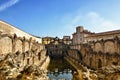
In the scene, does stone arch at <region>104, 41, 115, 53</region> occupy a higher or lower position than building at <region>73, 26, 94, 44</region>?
lower

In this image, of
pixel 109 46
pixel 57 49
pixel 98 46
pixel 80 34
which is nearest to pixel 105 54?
pixel 109 46

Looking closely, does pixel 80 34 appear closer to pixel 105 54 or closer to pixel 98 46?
pixel 98 46

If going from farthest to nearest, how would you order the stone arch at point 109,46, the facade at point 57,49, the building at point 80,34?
the building at point 80,34
the facade at point 57,49
the stone arch at point 109,46

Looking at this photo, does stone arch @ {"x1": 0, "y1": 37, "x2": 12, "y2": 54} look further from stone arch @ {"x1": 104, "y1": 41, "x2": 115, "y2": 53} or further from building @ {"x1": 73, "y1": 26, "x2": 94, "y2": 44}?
building @ {"x1": 73, "y1": 26, "x2": 94, "y2": 44}

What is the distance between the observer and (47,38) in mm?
113562

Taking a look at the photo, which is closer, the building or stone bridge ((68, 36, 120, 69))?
stone bridge ((68, 36, 120, 69))

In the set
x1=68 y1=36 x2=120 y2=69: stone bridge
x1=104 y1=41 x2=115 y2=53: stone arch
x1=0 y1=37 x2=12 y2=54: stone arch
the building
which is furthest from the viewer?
the building

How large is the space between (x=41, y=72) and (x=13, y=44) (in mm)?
20691

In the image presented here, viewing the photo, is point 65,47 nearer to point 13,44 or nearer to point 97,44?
point 97,44

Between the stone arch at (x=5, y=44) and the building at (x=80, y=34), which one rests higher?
the building at (x=80, y=34)

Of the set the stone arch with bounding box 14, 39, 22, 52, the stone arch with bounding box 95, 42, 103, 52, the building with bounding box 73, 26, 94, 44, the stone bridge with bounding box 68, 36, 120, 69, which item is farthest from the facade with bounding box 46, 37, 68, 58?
the stone arch with bounding box 14, 39, 22, 52

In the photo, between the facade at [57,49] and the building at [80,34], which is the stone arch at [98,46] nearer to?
the facade at [57,49]

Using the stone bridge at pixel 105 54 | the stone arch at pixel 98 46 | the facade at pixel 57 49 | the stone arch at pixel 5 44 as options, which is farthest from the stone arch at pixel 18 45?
the facade at pixel 57 49

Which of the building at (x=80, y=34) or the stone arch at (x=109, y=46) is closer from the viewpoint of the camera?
the stone arch at (x=109, y=46)
